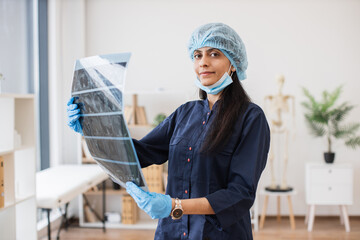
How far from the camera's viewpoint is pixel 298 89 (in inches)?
174

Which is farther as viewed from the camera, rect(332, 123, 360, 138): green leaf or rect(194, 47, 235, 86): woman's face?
rect(332, 123, 360, 138): green leaf

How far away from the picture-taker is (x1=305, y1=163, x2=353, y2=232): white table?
396 cm

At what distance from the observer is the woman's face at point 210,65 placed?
4.55 ft

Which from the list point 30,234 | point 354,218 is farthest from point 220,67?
point 354,218

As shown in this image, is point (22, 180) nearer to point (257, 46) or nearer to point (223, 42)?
point (223, 42)

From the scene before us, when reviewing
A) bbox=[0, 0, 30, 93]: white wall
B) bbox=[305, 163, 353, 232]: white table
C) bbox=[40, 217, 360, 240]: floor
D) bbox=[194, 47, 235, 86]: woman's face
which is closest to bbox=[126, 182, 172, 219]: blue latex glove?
bbox=[194, 47, 235, 86]: woman's face

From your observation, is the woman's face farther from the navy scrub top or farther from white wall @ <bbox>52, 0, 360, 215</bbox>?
white wall @ <bbox>52, 0, 360, 215</bbox>

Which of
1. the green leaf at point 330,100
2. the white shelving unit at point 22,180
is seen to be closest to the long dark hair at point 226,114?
the white shelving unit at point 22,180

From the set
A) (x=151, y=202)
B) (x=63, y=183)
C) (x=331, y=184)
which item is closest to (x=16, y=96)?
(x=63, y=183)

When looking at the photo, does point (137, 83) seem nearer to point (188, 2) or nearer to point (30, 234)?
point (188, 2)

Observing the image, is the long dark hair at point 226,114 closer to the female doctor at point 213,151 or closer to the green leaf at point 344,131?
the female doctor at point 213,151

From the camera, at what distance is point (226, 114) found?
53.7 inches

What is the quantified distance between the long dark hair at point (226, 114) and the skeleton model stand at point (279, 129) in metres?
2.66

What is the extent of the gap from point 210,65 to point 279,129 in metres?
3.05
